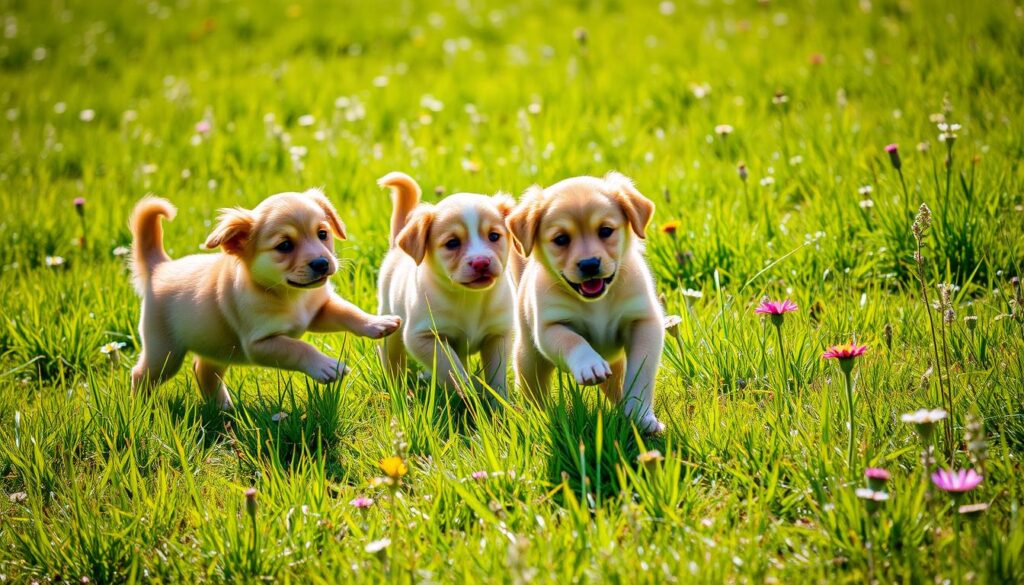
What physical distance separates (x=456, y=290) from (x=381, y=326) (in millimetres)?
373

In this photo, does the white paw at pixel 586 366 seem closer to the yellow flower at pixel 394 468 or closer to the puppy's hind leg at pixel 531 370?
the puppy's hind leg at pixel 531 370

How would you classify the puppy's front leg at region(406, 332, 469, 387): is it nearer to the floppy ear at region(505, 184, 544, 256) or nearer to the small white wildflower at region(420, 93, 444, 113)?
the floppy ear at region(505, 184, 544, 256)

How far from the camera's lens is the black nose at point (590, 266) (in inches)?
130

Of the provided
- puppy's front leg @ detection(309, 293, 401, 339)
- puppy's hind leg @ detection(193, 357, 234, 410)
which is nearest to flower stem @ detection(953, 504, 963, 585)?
puppy's front leg @ detection(309, 293, 401, 339)

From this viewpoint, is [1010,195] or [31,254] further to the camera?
[31,254]

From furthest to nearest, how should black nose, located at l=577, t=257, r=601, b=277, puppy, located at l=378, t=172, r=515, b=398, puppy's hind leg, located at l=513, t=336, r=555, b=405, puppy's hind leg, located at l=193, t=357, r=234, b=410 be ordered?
1. puppy's hind leg, located at l=193, t=357, r=234, b=410
2. puppy, located at l=378, t=172, r=515, b=398
3. puppy's hind leg, located at l=513, t=336, r=555, b=405
4. black nose, located at l=577, t=257, r=601, b=277

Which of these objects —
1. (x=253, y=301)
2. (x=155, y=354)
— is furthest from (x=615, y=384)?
(x=155, y=354)

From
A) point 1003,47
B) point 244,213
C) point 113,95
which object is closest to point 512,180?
point 244,213

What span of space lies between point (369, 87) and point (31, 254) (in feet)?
10.8

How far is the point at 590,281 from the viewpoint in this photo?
3.40m

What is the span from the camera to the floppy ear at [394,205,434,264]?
3.83 metres

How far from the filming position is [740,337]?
3664 mm

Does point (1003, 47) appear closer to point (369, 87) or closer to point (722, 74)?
point (722, 74)

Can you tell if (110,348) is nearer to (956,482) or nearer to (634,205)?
(634,205)
